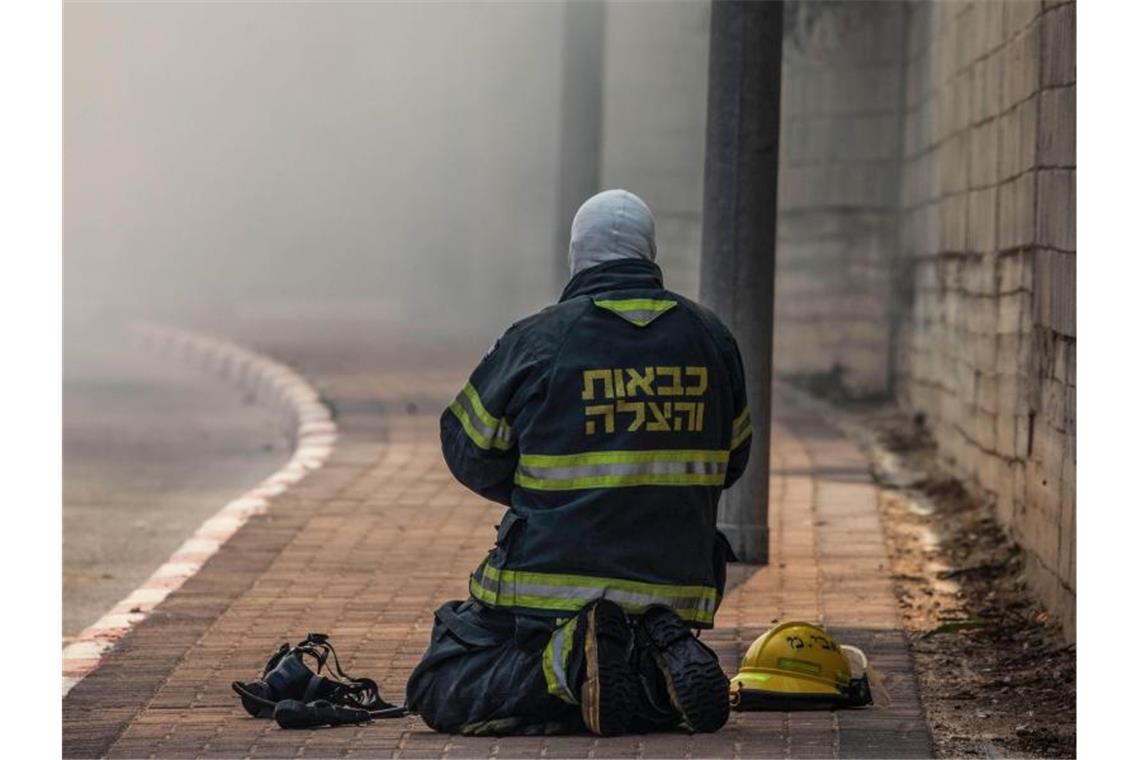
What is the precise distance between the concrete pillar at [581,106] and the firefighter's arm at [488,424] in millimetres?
7462

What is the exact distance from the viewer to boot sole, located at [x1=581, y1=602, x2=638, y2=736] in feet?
17.1

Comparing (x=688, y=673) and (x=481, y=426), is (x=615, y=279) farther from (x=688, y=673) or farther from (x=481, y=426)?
(x=688, y=673)

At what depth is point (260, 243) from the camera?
1328 inches

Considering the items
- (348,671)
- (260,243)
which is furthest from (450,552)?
(260,243)

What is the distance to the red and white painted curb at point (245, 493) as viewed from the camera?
6.94m

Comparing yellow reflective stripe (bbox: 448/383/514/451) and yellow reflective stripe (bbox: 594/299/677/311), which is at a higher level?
yellow reflective stripe (bbox: 594/299/677/311)

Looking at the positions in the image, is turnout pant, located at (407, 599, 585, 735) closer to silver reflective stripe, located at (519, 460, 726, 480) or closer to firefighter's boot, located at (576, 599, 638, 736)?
firefighter's boot, located at (576, 599, 638, 736)

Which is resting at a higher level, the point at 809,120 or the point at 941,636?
the point at 809,120

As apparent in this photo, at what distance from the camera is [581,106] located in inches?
509

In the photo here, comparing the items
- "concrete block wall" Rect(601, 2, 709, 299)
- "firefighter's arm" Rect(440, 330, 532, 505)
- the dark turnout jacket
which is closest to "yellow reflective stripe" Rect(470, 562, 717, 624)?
the dark turnout jacket

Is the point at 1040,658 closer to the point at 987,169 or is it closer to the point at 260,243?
the point at 987,169

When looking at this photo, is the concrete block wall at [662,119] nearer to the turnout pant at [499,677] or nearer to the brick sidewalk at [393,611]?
the brick sidewalk at [393,611]

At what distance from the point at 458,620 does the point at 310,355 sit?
12.6 m

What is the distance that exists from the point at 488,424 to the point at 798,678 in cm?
112
